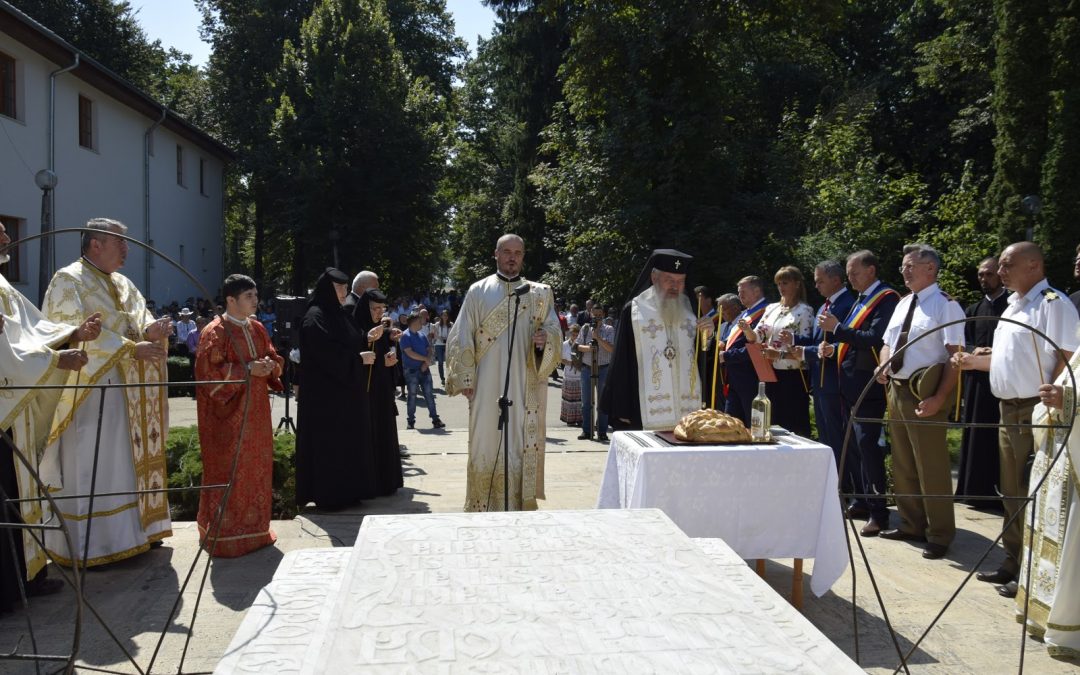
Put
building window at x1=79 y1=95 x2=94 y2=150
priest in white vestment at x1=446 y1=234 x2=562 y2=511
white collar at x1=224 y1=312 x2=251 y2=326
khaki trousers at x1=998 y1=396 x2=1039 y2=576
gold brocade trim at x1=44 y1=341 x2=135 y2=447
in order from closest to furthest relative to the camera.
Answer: khaki trousers at x1=998 y1=396 x2=1039 y2=576 → gold brocade trim at x1=44 y1=341 x2=135 y2=447 → white collar at x1=224 y1=312 x2=251 y2=326 → priest in white vestment at x1=446 y1=234 x2=562 y2=511 → building window at x1=79 y1=95 x2=94 y2=150

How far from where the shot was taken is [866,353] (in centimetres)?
646

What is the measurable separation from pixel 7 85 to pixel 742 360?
1653 cm

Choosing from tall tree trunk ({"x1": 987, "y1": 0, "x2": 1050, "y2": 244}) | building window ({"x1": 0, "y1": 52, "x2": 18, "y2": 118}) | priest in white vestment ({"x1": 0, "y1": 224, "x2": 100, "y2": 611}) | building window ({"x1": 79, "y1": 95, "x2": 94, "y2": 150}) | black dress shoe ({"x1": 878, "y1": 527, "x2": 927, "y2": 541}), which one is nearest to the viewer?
priest in white vestment ({"x1": 0, "y1": 224, "x2": 100, "y2": 611})

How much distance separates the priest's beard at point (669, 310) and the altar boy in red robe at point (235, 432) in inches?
111

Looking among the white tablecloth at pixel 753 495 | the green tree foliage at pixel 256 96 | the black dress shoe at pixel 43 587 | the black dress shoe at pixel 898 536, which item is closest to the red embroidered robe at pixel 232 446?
the black dress shoe at pixel 43 587

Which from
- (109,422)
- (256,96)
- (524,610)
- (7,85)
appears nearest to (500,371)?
(109,422)

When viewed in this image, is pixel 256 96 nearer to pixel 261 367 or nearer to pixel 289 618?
pixel 261 367

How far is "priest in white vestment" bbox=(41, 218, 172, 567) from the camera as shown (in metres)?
5.42

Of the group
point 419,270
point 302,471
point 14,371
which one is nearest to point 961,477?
point 302,471

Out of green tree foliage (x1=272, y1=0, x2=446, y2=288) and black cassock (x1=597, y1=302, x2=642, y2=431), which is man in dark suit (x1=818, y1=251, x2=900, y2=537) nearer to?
black cassock (x1=597, y1=302, x2=642, y2=431)

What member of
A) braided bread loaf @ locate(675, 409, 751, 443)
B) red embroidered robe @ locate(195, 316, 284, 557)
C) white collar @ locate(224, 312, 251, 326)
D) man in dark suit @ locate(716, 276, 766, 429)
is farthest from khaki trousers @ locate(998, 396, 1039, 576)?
white collar @ locate(224, 312, 251, 326)

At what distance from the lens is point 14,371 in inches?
185

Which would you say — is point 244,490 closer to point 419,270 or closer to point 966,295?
point 966,295

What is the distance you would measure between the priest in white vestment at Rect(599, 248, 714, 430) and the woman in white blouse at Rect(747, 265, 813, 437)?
1044 mm
